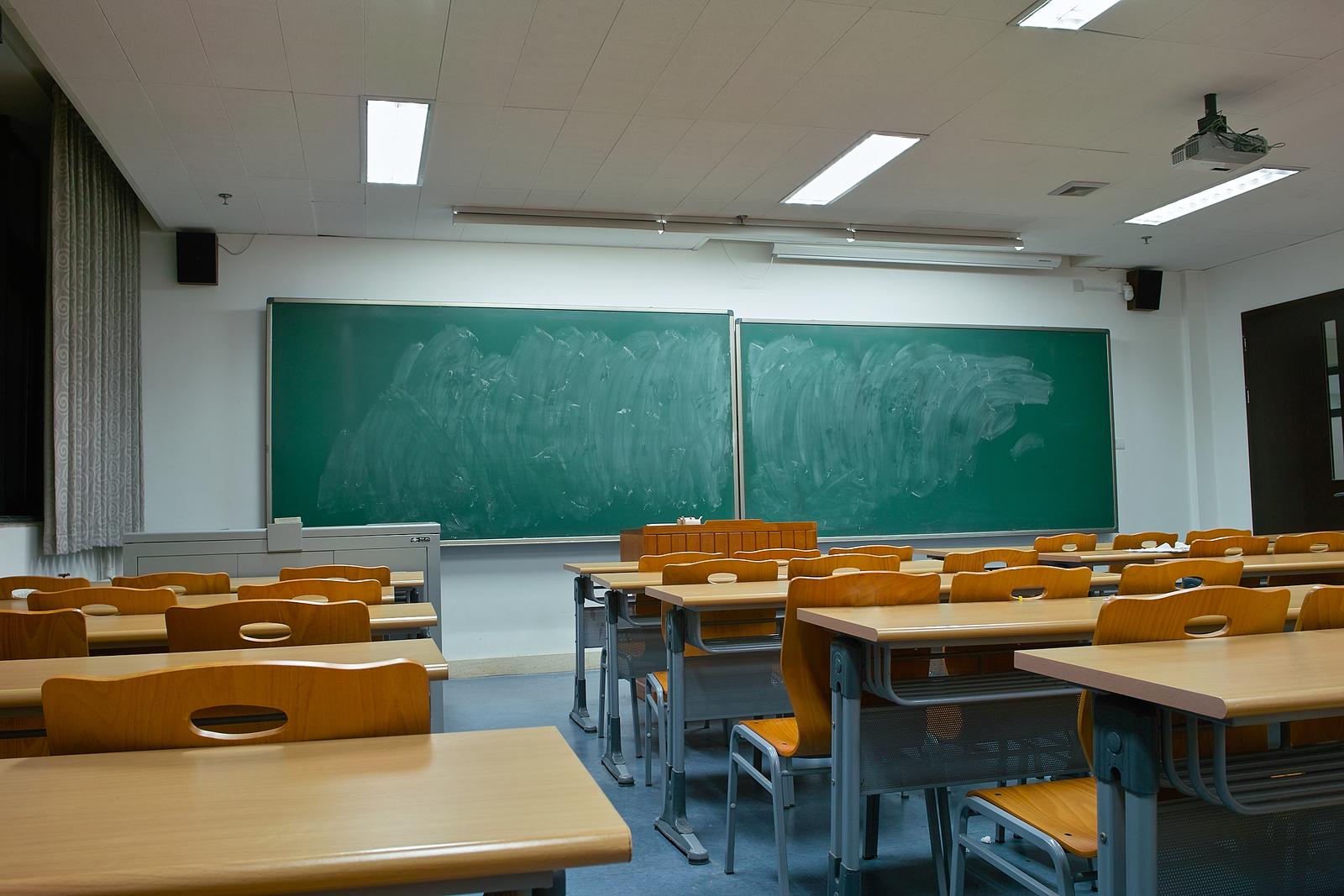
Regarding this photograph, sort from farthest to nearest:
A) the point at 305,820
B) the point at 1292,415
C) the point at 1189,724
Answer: the point at 1292,415 < the point at 1189,724 < the point at 305,820

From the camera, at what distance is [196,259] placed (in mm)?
6047

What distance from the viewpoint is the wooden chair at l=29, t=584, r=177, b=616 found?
2646 mm

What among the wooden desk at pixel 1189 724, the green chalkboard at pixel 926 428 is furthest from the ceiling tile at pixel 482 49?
the green chalkboard at pixel 926 428

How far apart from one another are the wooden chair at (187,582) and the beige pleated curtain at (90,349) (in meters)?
1.53

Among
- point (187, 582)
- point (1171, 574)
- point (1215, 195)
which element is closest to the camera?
point (1171, 574)

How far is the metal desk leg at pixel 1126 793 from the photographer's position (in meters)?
1.31

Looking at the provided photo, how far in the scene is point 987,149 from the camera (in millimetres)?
5113

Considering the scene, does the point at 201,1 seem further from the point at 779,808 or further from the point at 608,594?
the point at 779,808

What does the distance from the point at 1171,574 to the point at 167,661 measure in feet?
7.71

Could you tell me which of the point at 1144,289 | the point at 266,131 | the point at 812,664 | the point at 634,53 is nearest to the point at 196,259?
the point at 266,131

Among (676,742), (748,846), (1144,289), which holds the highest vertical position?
(1144,289)

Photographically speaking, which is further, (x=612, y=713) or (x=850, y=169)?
(x=850, y=169)

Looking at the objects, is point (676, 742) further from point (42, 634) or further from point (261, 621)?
point (42, 634)

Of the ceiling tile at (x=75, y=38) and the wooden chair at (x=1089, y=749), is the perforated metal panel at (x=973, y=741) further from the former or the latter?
the ceiling tile at (x=75, y=38)
